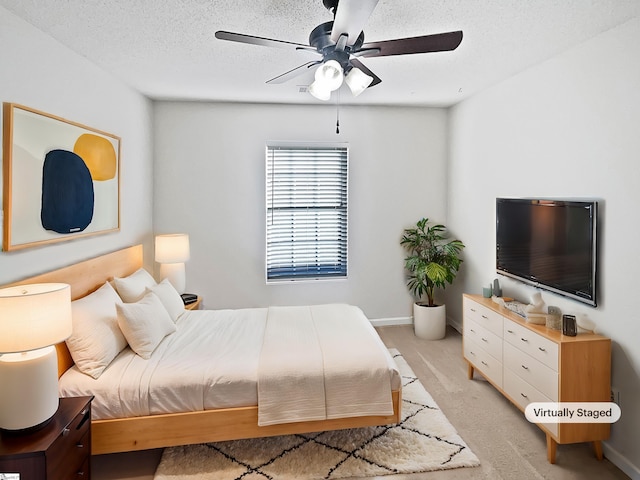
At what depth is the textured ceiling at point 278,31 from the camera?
214 centimetres

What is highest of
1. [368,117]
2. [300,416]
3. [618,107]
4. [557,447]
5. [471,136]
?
[368,117]

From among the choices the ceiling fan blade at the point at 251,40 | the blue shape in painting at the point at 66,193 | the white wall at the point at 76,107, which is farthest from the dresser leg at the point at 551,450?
the blue shape in painting at the point at 66,193

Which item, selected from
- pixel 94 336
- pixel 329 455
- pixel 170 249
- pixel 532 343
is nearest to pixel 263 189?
pixel 170 249

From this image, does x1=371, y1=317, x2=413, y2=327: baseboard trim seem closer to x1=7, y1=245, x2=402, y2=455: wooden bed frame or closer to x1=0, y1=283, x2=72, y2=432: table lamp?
x1=7, y1=245, x2=402, y2=455: wooden bed frame

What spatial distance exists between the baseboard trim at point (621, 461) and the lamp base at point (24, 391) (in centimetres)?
307

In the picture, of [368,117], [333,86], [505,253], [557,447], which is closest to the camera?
[333,86]

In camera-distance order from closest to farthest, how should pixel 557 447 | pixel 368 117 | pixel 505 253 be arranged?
pixel 557 447, pixel 505 253, pixel 368 117

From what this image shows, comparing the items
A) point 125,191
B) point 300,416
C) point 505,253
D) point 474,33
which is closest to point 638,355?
point 505,253

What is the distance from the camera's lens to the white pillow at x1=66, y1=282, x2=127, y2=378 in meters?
2.26

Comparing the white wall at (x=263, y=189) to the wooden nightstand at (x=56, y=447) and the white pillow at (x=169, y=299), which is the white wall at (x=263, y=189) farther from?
the wooden nightstand at (x=56, y=447)

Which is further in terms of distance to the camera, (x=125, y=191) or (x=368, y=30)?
(x=125, y=191)

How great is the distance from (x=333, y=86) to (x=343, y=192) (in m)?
2.55

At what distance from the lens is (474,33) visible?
248cm

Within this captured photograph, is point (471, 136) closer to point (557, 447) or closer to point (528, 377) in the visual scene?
point (528, 377)
